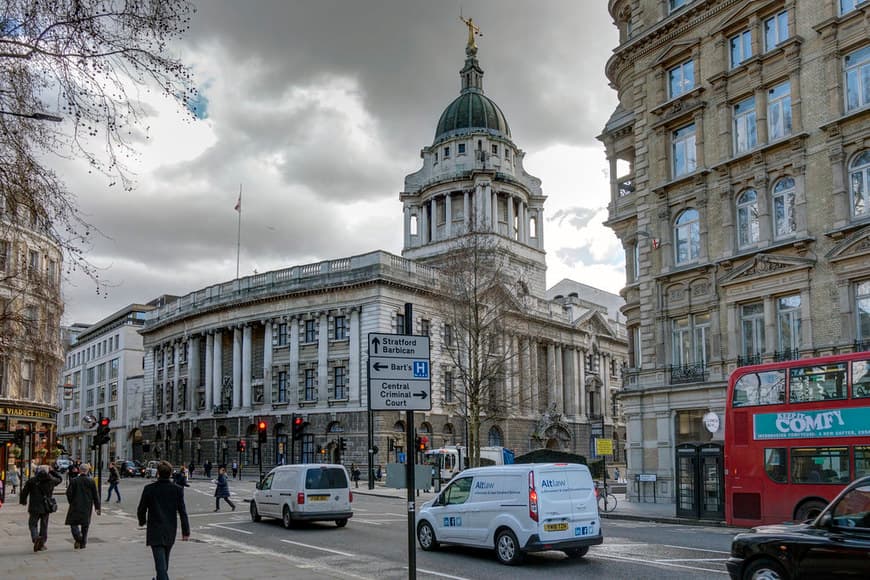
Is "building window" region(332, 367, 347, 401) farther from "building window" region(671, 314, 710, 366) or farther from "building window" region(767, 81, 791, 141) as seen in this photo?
"building window" region(767, 81, 791, 141)

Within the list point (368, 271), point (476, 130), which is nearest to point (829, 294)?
point (368, 271)

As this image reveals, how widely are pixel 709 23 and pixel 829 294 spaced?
1190 cm

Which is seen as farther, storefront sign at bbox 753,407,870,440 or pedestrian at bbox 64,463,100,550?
storefront sign at bbox 753,407,870,440

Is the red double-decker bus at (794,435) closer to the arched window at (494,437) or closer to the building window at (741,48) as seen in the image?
the building window at (741,48)

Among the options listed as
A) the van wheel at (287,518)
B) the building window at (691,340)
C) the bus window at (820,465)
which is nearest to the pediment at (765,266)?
the building window at (691,340)

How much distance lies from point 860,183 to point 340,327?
4214 centimetres

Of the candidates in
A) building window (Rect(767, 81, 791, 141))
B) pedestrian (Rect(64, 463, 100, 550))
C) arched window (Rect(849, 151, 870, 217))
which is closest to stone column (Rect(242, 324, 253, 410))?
building window (Rect(767, 81, 791, 141))

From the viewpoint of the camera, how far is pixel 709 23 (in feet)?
110

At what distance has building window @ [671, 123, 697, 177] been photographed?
112ft

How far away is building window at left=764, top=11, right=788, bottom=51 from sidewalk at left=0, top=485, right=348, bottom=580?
2481 centimetres

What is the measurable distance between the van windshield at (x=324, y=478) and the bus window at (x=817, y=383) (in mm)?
12050

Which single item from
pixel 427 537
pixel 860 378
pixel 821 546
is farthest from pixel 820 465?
pixel 821 546

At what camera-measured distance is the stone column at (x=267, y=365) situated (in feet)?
221

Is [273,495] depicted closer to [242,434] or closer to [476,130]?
[242,434]
